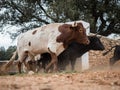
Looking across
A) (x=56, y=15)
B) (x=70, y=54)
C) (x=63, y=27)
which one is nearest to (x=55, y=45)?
(x=63, y=27)

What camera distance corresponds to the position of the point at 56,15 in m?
25.0

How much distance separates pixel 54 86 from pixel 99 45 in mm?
9687

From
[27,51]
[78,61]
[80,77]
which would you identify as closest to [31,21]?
[78,61]

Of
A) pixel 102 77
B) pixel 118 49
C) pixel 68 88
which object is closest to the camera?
pixel 68 88

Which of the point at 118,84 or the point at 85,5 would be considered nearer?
the point at 118,84

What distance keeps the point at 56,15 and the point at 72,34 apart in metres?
10.2

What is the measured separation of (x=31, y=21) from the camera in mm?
28203

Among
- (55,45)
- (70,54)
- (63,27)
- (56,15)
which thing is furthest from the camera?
(56,15)

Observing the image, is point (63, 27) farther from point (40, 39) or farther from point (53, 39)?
point (40, 39)

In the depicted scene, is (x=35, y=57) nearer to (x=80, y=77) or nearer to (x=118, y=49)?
(x=118, y=49)

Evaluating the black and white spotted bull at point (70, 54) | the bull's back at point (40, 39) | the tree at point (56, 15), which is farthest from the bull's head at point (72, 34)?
the tree at point (56, 15)

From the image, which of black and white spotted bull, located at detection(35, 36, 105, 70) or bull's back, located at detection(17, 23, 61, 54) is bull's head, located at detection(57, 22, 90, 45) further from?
black and white spotted bull, located at detection(35, 36, 105, 70)

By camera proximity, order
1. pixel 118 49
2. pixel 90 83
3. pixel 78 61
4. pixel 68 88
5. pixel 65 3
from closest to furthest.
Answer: pixel 68 88
pixel 90 83
pixel 118 49
pixel 78 61
pixel 65 3

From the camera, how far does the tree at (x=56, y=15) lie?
25.9m
